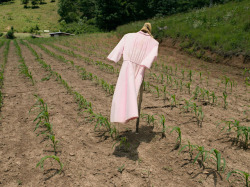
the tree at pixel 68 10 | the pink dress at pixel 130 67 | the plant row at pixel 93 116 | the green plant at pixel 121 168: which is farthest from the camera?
the tree at pixel 68 10

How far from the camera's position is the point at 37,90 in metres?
5.71

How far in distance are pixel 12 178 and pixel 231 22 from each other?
37.1ft

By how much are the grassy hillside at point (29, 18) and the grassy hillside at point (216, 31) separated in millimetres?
39513

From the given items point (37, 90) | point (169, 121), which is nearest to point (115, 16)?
point (37, 90)

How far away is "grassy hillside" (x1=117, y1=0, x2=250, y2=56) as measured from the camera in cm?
856

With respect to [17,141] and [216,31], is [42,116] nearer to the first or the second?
[17,141]

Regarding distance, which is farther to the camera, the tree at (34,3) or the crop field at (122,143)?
the tree at (34,3)

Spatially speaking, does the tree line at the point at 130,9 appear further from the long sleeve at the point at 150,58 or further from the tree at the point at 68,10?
the long sleeve at the point at 150,58

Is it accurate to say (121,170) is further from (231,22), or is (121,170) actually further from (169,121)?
(231,22)

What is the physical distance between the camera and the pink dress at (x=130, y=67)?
9.07ft

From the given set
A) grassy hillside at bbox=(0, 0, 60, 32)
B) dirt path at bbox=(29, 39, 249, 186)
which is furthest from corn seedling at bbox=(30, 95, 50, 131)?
grassy hillside at bbox=(0, 0, 60, 32)

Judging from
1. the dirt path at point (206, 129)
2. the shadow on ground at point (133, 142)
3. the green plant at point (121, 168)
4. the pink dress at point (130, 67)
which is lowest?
the green plant at point (121, 168)

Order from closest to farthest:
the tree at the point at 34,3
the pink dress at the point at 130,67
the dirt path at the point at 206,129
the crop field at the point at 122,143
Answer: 1. the crop field at the point at 122,143
2. the pink dress at the point at 130,67
3. the dirt path at the point at 206,129
4. the tree at the point at 34,3

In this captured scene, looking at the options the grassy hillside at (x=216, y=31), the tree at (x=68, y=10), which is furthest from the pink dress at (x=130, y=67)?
the tree at (x=68, y=10)
